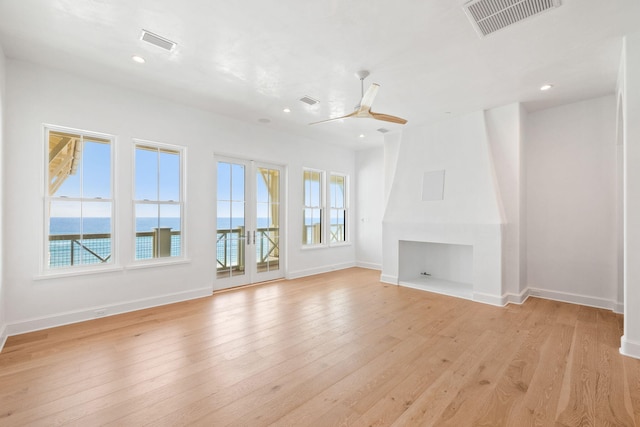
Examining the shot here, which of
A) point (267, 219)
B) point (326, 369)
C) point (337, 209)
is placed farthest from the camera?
point (337, 209)

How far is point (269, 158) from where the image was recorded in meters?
5.84

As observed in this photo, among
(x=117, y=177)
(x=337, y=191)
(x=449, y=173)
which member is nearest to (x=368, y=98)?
(x=449, y=173)

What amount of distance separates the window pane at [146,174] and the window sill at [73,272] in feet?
3.42

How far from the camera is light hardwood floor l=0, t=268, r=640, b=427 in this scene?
6.62 feet

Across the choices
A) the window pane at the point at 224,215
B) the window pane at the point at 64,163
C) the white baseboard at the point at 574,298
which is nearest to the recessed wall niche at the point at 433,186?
the white baseboard at the point at 574,298

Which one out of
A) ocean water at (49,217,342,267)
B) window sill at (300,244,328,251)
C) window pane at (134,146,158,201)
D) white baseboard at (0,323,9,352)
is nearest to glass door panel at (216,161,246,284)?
ocean water at (49,217,342,267)

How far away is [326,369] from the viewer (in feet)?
8.48

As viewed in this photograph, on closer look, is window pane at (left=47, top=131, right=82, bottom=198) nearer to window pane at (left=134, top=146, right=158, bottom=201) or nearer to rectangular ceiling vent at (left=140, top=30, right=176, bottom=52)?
window pane at (left=134, top=146, right=158, bottom=201)

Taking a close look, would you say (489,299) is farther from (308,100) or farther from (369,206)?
(308,100)

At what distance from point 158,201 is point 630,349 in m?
5.98

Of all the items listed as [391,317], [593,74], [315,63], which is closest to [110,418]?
[391,317]

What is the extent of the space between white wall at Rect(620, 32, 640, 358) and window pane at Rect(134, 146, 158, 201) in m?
5.87

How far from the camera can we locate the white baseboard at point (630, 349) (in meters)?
2.81

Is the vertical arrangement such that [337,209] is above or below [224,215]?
above
